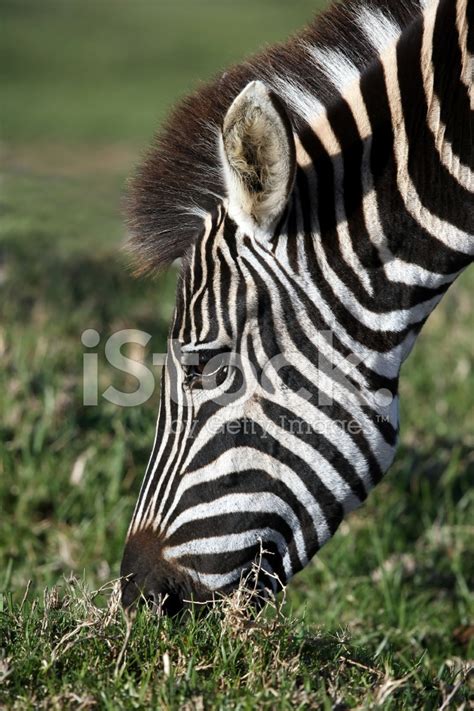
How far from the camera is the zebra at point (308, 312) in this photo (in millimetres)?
3193

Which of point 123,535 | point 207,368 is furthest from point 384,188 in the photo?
point 123,535

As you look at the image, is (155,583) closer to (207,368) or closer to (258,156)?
(207,368)

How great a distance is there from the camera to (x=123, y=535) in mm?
5160

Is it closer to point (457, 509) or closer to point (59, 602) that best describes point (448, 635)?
point (457, 509)

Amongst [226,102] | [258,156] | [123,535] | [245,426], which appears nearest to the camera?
[258,156]

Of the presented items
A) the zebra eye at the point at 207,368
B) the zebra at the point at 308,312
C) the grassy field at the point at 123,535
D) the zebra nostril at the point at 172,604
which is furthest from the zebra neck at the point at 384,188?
the zebra nostril at the point at 172,604

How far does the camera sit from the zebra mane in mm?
3361

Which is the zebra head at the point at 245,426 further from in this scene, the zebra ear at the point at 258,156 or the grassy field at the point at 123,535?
the grassy field at the point at 123,535

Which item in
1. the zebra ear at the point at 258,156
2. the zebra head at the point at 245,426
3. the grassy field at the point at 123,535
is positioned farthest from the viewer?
the zebra head at the point at 245,426

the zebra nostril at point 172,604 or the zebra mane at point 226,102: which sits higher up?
the zebra mane at point 226,102

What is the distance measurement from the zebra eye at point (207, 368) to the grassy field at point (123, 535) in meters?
0.75

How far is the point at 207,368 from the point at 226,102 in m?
1.01

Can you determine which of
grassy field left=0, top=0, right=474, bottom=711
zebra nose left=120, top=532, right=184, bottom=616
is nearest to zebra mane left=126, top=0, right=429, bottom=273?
grassy field left=0, top=0, right=474, bottom=711

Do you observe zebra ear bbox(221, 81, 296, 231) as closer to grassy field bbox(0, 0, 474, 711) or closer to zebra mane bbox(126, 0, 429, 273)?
zebra mane bbox(126, 0, 429, 273)
